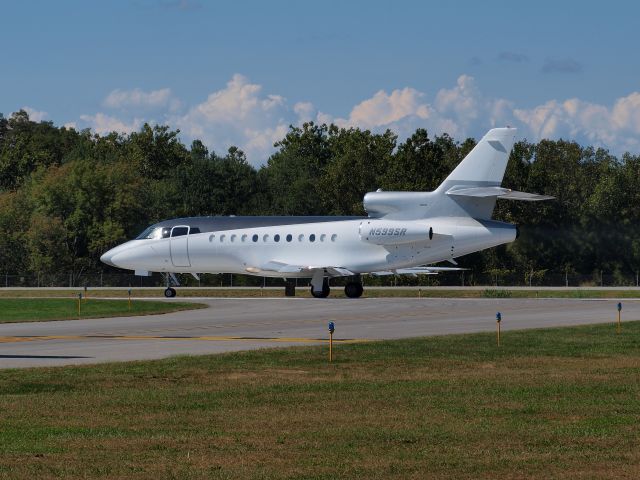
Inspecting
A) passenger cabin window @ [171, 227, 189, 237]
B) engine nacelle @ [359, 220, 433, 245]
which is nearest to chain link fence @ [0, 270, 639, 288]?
passenger cabin window @ [171, 227, 189, 237]

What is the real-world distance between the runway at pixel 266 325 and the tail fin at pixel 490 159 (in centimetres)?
579

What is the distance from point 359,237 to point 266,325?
1835 cm

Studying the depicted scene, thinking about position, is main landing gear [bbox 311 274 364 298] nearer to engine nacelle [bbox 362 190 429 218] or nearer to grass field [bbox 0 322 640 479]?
engine nacelle [bbox 362 190 429 218]

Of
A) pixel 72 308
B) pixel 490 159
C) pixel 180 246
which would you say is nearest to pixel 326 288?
pixel 180 246

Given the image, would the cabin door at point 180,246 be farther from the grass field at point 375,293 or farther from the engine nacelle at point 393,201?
the engine nacelle at point 393,201

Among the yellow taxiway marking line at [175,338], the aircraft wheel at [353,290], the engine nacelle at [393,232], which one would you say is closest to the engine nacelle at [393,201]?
the engine nacelle at [393,232]

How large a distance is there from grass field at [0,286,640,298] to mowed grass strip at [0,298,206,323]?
11.8 metres

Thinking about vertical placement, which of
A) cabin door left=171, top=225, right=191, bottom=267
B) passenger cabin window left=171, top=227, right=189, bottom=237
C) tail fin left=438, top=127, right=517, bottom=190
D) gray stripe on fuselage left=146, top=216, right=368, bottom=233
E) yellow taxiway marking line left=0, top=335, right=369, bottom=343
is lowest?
yellow taxiway marking line left=0, top=335, right=369, bottom=343

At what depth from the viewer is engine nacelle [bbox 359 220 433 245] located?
56.4m

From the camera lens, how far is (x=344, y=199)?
326 ft

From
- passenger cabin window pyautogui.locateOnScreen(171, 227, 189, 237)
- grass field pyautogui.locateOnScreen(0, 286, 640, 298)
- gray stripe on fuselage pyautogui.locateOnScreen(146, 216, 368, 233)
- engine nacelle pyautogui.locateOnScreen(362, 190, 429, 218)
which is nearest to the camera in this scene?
engine nacelle pyautogui.locateOnScreen(362, 190, 429, 218)

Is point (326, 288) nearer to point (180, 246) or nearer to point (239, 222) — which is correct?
point (239, 222)

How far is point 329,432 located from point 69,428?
3.97m

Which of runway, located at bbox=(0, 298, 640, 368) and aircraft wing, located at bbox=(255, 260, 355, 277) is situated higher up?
aircraft wing, located at bbox=(255, 260, 355, 277)
